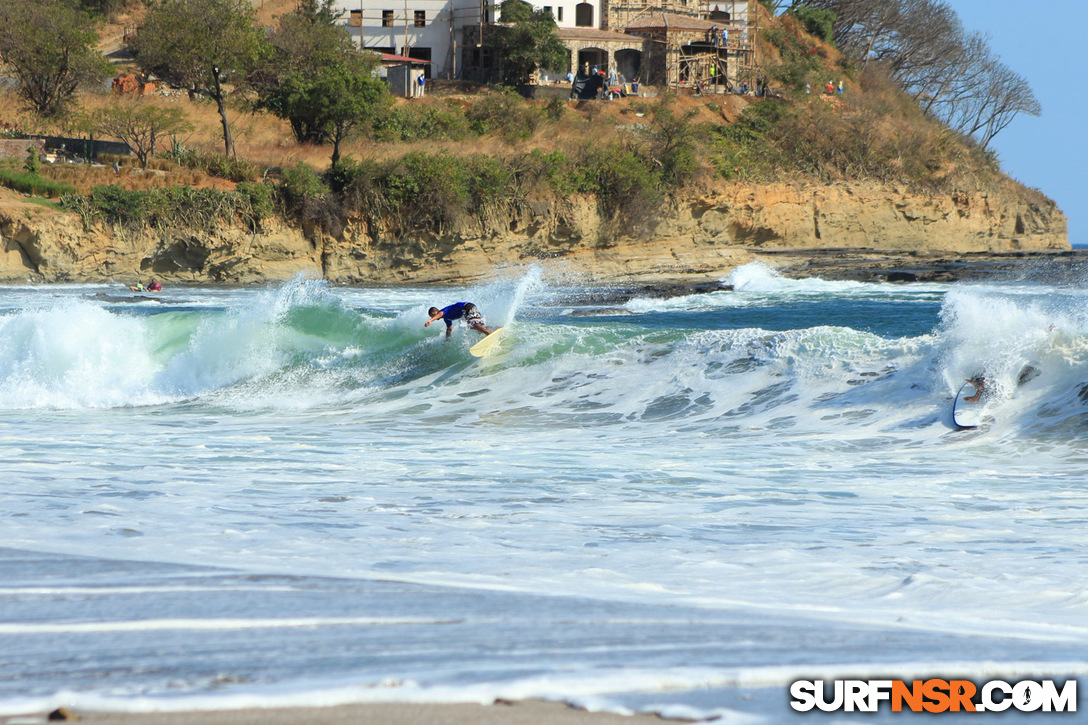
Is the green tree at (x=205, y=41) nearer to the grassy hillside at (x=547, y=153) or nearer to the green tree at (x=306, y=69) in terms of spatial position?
the green tree at (x=306, y=69)

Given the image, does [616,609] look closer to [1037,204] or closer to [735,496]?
[735,496]

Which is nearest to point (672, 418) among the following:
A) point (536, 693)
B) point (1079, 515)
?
point (1079, 515)

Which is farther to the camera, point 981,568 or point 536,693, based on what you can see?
point 981,568

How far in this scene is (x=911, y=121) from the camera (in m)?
58.6

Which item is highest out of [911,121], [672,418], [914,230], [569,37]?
[569,37]

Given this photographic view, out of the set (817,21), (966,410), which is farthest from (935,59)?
(966,410)

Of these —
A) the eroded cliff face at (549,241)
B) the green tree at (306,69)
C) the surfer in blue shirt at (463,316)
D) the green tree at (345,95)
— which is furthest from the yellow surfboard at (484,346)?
the green tree at (306,69)

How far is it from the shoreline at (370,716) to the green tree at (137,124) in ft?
124

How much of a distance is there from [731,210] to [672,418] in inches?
1265

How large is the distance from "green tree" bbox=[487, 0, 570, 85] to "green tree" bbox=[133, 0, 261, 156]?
49.5 ft

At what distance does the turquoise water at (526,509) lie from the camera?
10.9ft

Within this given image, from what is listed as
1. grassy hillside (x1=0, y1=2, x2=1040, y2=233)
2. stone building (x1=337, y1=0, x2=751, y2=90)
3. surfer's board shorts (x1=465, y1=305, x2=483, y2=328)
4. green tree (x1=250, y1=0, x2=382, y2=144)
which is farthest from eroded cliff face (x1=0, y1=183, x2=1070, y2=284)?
surfer's board shorts (x1=465, y1=305, x2=483, y2=328)

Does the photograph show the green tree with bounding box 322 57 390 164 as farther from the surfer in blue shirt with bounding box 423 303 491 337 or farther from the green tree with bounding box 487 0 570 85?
the surfer in blue shirt with bounding box 423 303 491 337

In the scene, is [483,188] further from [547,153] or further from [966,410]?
[966,410]
